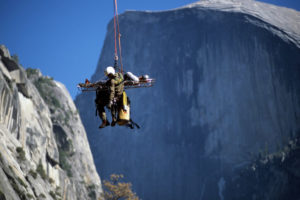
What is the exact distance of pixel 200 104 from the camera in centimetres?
11906

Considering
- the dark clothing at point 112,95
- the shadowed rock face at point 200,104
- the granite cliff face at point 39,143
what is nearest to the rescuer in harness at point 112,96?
the dark clothing at point 112,95

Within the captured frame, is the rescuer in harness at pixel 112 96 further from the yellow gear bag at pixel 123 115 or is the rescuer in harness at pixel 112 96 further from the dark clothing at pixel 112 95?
the yellow gear bag at pixel 123 115

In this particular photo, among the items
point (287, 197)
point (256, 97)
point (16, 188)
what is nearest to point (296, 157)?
point (287, 197)

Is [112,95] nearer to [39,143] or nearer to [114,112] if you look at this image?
[114,112]

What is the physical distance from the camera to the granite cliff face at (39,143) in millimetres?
35997

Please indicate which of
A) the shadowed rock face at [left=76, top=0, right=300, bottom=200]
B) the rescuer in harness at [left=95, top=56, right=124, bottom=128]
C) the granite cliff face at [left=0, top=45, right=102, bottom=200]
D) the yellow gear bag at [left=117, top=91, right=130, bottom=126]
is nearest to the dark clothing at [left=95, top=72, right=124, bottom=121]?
the rescuer in harness at [left=95, top=56, right=124, bottom=128]

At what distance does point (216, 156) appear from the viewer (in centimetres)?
11056

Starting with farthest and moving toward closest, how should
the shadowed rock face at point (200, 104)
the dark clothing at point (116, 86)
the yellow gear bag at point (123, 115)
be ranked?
the shadowed rock face at point (200, 104) → the yellow gear bag at point (123, 115) → the dark clothing at point (116, 86)

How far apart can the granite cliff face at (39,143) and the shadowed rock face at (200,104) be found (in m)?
43.7

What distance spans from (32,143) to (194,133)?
72701 millimetres

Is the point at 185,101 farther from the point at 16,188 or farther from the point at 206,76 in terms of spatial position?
the point at 16,188

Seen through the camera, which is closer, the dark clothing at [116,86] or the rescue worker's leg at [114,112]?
the dark clothing at [116,86]

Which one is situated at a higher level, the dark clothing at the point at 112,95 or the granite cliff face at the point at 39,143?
the dark clothing at the point at 112,95

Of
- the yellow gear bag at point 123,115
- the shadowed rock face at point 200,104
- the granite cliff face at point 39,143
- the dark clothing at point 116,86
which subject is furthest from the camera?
the shadowed rock face at point 200,104
